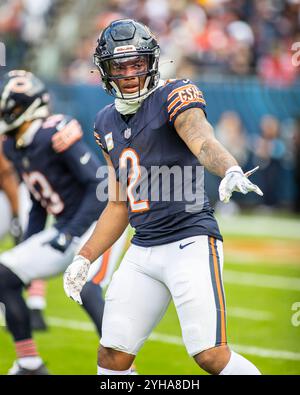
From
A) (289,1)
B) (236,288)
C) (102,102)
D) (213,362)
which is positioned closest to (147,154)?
(213,362)

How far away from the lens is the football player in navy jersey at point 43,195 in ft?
17.0

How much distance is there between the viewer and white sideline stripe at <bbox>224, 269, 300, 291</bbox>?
28.6 ft

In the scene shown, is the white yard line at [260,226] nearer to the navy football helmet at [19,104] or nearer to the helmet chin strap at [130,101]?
the navy football helmet at [19,104]

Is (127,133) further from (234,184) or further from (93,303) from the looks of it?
(93,303)

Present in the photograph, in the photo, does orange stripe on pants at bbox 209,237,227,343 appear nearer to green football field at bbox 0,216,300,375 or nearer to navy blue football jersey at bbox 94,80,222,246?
navy blue football jersey at bbox 94,80,222,246

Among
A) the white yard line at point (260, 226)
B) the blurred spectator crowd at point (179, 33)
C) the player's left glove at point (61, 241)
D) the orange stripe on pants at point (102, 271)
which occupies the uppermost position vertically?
the blurred spectator crowd at point (179, 33)

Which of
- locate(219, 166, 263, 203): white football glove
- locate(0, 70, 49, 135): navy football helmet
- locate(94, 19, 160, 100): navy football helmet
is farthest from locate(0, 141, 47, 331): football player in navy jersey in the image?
locate(219, 166, 263, 203): white football glove

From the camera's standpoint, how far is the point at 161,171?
4090mm

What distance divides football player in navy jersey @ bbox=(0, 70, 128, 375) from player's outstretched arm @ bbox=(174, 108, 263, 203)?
163cm

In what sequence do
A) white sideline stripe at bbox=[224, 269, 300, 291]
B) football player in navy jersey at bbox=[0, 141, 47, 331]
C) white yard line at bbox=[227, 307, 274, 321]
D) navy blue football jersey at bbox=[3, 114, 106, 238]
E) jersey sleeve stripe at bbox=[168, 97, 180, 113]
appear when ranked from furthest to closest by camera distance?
white sideline stripe at bbox=[224, 269, 300, 291]
white yard line at bbox=[227, 307, 274, 321]
football player in navy jersey at bbox=[0, 141, 47, 331]
navy blue football jersey at bbox=[3, 114, 106, 238]
jersey sleeve stripe at bbox=[168, 97, 180, 113]

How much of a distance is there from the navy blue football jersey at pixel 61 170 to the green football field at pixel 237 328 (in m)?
1.02

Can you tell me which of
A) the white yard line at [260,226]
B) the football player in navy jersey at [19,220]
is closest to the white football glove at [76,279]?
the football player in navy jersey at [19,220]

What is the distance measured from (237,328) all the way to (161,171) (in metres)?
3.20
